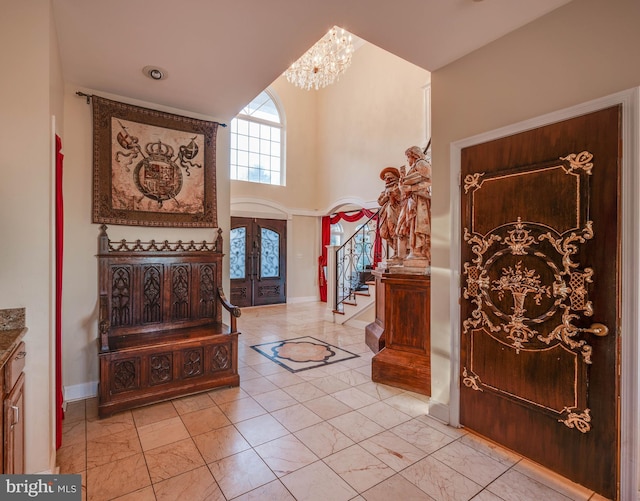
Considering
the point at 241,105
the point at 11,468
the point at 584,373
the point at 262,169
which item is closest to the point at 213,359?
the point at 11,468

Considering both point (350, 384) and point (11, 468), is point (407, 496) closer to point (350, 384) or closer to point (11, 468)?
point (350, 384)

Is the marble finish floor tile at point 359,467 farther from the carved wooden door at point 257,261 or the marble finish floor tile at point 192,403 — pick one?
the carved wooden door at point 257,261

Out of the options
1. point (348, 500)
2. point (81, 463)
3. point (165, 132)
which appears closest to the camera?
point (348, 500)

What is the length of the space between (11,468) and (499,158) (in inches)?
123

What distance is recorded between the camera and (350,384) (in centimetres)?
339

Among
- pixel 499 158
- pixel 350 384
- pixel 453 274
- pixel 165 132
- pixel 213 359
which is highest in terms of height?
pixel 165 132

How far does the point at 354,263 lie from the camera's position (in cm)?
706

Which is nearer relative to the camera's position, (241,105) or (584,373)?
(584,373)

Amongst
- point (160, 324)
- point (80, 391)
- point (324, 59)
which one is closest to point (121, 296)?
point (160, 324)

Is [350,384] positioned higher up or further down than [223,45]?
further down

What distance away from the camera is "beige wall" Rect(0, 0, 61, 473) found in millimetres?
1750

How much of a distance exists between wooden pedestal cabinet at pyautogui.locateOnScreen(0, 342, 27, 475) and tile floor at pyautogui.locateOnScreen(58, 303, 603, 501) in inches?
20.6

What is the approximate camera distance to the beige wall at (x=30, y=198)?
175cm

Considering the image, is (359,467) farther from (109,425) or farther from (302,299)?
(302,299)
